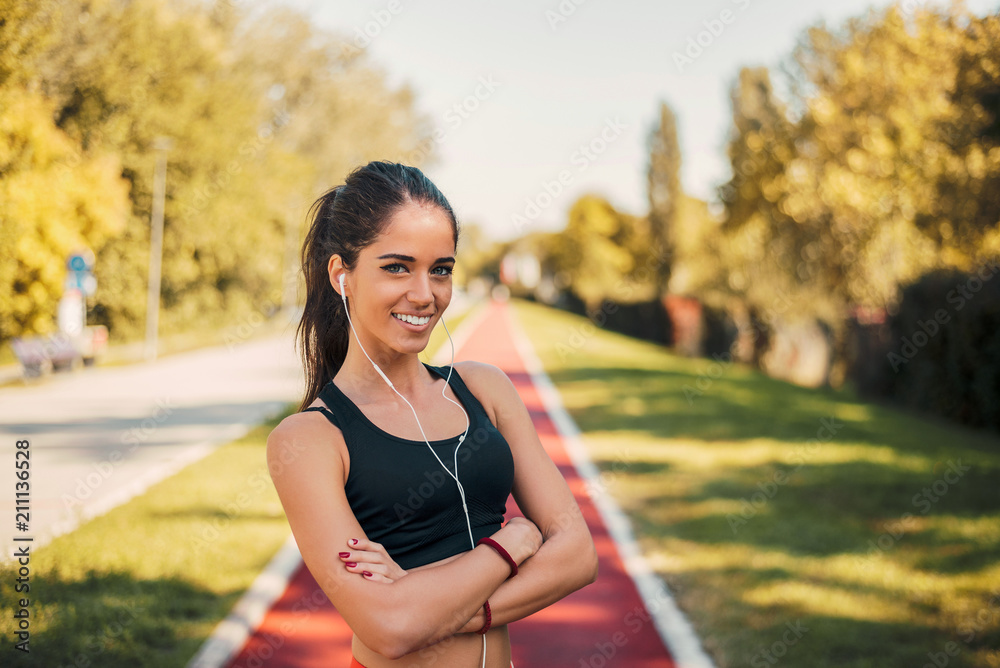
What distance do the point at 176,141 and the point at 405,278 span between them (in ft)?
103

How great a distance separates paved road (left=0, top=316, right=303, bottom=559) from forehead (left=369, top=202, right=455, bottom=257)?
3.52ft

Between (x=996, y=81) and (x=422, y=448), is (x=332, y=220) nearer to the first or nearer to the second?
(x=422, y=448)

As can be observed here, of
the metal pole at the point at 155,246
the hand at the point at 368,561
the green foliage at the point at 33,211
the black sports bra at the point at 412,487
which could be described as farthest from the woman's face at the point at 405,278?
the metal pole at the point at 155,246

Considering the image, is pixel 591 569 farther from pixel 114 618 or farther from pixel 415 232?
pixel 114 618

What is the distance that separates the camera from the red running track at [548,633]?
4.86m

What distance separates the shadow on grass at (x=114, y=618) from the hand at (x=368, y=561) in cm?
329

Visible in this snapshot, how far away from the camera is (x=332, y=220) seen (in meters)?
2.33

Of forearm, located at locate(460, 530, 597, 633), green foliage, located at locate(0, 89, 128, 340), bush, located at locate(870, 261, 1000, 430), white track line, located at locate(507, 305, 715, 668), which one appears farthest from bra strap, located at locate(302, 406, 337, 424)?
bush, located at locate(870, 261, 1000, 430)

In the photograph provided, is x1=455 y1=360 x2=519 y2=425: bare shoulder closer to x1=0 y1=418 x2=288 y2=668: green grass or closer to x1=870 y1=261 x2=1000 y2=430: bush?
x1=0 y1=418 x2=288 y2=668: green grass

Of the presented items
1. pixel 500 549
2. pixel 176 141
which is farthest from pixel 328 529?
pixel 176 141

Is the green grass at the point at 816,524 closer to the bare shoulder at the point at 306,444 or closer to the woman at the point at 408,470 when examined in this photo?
the woman at the point at 408,470

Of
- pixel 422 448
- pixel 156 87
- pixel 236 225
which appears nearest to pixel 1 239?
pixel 422 448

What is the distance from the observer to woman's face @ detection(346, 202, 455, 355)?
217 centimetres

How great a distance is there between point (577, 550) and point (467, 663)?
49 cm
